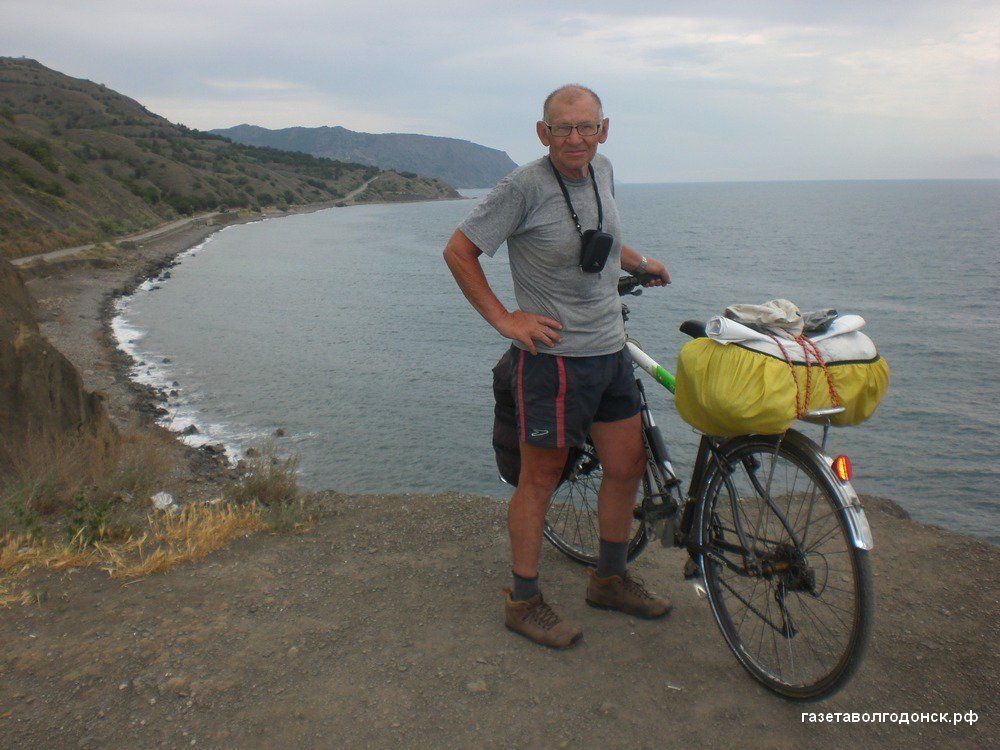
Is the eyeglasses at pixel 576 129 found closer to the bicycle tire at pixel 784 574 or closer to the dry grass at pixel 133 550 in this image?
the bicycle tire at pixel 784 574

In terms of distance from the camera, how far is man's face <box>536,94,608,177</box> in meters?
2.71

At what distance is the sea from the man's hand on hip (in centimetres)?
884

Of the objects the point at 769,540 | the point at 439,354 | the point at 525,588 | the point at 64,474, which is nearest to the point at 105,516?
the point at 64,474

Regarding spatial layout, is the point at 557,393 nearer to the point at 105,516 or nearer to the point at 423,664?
the point at 423,664

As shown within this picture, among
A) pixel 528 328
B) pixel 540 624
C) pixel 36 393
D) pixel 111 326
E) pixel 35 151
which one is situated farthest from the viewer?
pixel 35 151

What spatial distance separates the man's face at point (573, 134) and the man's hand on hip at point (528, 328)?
0.57 metres

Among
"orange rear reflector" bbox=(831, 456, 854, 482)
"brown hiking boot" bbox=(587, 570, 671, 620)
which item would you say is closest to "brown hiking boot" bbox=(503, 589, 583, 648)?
"brown hiking boot" bbox=(587, 570, 671, 620)

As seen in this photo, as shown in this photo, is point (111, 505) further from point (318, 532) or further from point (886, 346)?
point (886, 346)

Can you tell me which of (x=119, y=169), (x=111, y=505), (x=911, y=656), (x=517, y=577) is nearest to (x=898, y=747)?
(x=911, y=656)

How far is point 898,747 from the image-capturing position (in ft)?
8.18

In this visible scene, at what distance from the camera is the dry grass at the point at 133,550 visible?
370 centimetres

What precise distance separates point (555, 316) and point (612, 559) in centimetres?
119

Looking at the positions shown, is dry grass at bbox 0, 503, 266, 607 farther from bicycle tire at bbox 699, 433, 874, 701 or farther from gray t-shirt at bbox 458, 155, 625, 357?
bicycle tire at bbox 699, 433, 874, 701

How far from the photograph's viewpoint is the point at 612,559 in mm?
3363
